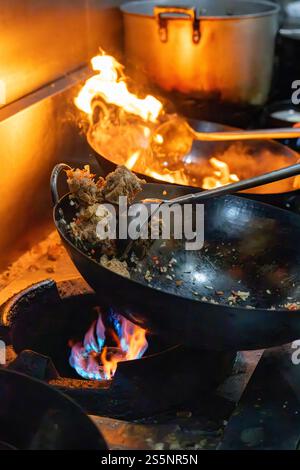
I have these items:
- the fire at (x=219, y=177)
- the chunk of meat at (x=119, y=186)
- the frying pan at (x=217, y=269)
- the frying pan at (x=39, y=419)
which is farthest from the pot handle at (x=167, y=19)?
the frying pan at (x=39, y=419)

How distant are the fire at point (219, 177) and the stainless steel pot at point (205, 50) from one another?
455 millimetres

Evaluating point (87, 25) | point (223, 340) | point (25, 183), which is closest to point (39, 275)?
point (25, 183)

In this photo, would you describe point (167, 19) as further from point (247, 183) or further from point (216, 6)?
point (247, 183)

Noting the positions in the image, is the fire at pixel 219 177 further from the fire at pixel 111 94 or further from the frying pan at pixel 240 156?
the fire at pixel 111 94

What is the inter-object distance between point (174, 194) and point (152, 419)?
71cm

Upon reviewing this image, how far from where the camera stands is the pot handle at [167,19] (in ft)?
8.53

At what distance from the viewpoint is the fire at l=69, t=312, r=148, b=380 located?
6.06 ft

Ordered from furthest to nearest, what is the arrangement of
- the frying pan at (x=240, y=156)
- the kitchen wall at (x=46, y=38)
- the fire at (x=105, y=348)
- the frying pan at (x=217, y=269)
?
Result: the frying pan at (x=240, y=156)
the kitchen wall at (x=46, y=38)
the fire at (x=105, y=348)
the frying pan at (x=217, y=269)

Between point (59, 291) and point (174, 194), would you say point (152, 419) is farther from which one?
point (174, 194)

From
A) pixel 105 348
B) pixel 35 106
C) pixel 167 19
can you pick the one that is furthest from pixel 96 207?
pixel 167 19

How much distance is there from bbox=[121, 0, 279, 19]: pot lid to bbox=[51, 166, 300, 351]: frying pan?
167cm

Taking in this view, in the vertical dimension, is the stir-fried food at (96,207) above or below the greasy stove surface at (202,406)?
above

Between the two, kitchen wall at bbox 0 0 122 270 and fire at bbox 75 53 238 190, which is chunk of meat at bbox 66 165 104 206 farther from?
fire at bbox 75 53 238 190

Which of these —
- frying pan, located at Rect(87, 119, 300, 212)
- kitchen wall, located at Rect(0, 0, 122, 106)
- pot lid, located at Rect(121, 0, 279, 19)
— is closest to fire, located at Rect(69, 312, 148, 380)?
frying pan, located at Rect(87, 119, 300, 212)
